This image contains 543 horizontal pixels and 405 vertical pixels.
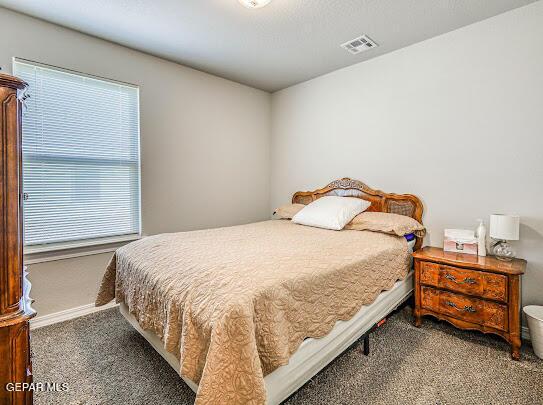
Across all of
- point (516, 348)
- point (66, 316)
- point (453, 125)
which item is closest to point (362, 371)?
point (516, 348)

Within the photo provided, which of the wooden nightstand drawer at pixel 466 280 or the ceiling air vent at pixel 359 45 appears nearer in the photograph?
the wooden nightstand drawer at pixel 466 280

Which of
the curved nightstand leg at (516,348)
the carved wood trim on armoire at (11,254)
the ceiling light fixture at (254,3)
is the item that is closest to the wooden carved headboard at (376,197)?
the curved nightstand leg at (516,348)

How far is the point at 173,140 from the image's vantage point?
315 cm

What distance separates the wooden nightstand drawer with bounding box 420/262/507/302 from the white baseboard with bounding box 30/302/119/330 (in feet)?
9.76

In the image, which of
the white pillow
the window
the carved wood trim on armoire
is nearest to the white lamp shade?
the white pillow

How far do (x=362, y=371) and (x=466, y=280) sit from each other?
1.08m

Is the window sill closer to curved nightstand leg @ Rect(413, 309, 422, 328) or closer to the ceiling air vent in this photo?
curved nightstand leg @ Rect(413, 309, 422, 328)

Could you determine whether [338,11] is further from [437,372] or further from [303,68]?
[437,372]

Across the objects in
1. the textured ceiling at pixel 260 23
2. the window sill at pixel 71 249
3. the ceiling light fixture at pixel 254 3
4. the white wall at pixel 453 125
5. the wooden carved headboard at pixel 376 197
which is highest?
the textured ceiling at pixel 260 23

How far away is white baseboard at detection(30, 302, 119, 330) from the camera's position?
234 cm

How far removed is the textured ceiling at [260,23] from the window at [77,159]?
51 centimetres

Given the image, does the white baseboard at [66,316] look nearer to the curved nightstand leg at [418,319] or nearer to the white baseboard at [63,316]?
the white baseboard at [63,316]

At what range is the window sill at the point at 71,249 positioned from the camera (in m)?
2.32

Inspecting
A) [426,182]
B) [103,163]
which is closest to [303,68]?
[426,182]
